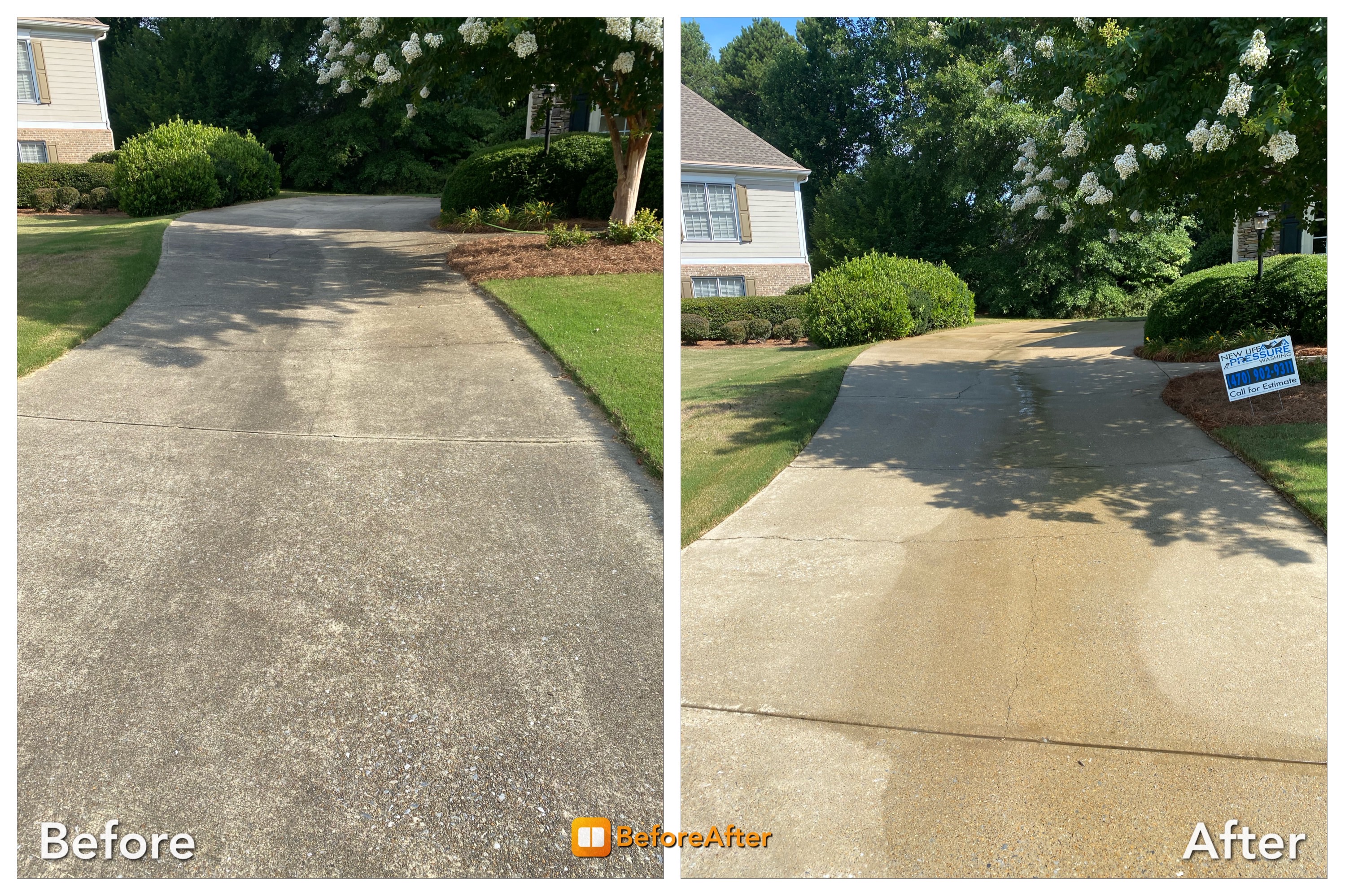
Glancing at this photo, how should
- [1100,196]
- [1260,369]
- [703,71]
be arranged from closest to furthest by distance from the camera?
[1100,196] < [1260,369] < [703,71]

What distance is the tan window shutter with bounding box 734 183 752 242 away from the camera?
20.5m

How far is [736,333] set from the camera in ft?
58.9

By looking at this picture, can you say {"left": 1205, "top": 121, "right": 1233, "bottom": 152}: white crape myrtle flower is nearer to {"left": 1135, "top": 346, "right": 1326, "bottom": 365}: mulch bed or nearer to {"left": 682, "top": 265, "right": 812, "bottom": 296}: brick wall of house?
{"left": 1135, "top": 346, "right": 1326, "bottom": 365}: mulch bed

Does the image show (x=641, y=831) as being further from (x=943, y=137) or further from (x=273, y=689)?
(x=943, y=137)

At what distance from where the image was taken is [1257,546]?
5.30 metres

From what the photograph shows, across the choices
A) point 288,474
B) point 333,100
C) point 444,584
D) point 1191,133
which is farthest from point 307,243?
point 333,100

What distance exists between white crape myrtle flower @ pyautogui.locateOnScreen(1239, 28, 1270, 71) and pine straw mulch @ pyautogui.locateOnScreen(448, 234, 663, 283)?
6.27m

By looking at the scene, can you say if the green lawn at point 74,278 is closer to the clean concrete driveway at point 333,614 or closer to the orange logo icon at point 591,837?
the clean concrete driveway at point 333,614

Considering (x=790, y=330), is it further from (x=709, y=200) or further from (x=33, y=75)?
(x=33, y=75)

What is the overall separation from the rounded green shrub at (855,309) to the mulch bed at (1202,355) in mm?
4773

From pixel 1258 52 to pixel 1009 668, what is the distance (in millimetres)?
3309

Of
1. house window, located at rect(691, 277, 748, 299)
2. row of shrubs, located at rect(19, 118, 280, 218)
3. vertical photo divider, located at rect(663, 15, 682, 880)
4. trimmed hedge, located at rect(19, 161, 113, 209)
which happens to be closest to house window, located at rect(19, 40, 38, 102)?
row of shrubs, located at rect(19, 118, 280, 218)

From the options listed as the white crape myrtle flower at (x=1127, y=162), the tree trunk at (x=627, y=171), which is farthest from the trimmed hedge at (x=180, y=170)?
the white crape myrtle flower at (x=1127, y=162)

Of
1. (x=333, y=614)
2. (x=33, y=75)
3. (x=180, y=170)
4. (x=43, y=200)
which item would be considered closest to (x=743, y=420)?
(x=333, y=614)
